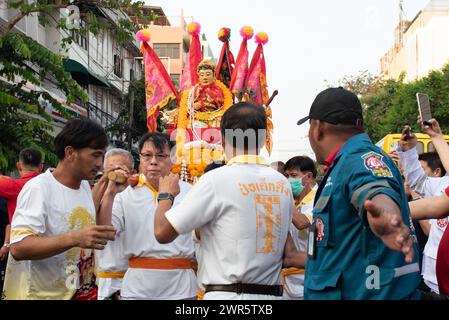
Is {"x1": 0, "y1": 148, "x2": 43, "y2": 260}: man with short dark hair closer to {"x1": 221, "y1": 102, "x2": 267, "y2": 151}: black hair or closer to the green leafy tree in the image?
{"x1": 221, "y1": 102, "x2": 267, "y2": 151}: black hair

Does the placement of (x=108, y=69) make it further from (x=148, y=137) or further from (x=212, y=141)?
(x=148, y=137)

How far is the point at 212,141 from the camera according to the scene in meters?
10.8

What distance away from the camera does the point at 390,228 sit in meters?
2.22

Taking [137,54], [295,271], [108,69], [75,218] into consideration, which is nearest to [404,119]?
[108,69]

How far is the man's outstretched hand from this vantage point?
7.22 feet

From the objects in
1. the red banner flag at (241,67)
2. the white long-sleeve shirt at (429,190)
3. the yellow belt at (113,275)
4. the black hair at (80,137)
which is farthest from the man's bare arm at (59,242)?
the red banner flag at (241,67)

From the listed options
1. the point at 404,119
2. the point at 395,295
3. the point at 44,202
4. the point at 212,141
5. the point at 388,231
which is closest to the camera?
the point at 388,231

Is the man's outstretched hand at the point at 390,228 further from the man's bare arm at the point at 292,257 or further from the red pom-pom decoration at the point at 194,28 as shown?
the red pom-pom decoration at the point at 194,28

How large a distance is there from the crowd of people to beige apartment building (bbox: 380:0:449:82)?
31650 mm

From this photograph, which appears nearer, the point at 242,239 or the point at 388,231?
the point at 388,231

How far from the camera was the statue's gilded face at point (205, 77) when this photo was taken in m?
11.7

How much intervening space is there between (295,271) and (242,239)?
6.44 feet

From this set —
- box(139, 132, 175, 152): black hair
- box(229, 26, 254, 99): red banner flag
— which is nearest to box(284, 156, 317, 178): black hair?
box(139, 132, 175, 152): black hair

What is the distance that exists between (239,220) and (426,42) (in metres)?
38.0
